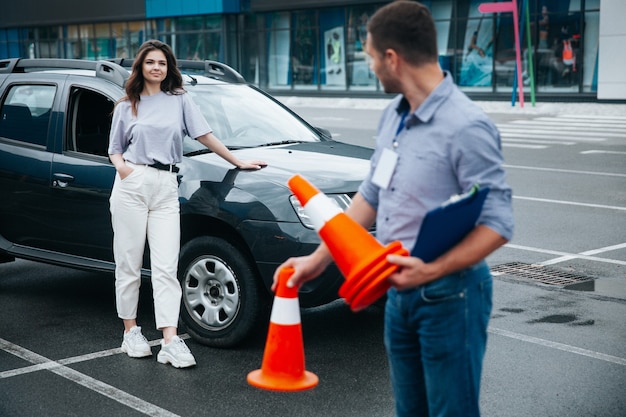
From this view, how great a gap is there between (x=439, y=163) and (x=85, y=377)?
3306 millimetres

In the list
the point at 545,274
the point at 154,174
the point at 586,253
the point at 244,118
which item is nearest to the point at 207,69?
the point at 244,118

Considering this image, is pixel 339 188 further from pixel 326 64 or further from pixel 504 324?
pixel 326 64

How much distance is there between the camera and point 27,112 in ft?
23.8

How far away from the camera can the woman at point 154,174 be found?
18.8 ft

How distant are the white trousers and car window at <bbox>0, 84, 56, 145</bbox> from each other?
1510mm

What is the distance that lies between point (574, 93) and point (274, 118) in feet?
79.4

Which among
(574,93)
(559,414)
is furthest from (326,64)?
(559,414)

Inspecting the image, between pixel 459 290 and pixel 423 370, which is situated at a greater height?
pixel 459 290

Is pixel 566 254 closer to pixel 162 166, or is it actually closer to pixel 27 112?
pixel 162 166

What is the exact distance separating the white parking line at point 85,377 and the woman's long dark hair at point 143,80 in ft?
5.14

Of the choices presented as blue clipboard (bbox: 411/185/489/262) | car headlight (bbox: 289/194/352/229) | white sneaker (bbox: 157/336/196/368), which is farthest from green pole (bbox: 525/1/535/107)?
blue clipboard (bbox: 411/185/489/262)

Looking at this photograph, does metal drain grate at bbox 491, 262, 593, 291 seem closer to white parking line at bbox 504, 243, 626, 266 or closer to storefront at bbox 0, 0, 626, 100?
white parking line at bbox 504, 243, 626, 266

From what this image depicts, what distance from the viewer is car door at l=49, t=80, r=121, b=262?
6.49 metres

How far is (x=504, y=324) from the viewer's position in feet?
21.7
